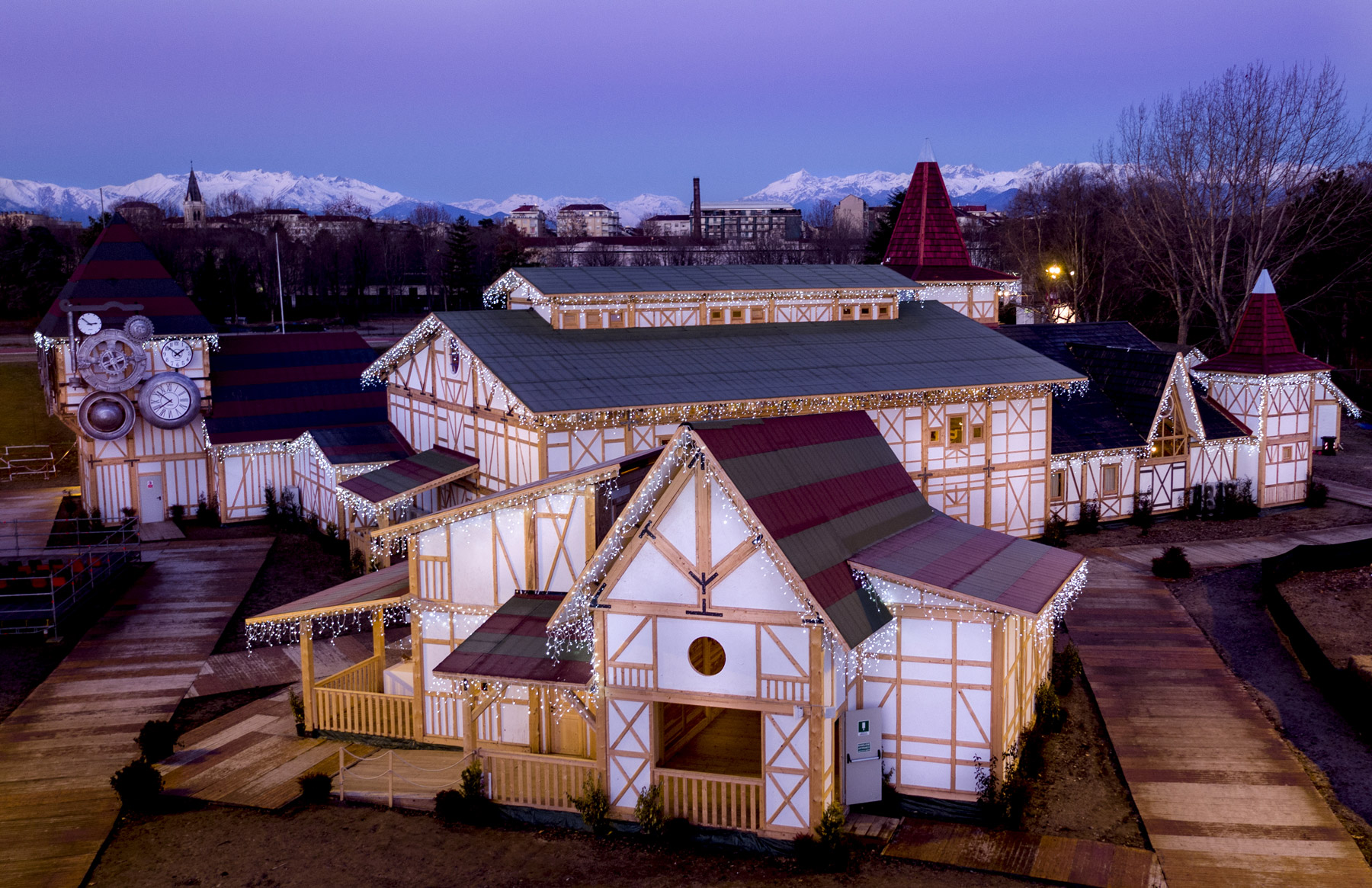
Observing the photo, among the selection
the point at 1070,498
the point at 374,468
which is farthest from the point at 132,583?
the point at 1070,498

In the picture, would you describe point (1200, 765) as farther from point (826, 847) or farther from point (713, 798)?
point (713, 798)

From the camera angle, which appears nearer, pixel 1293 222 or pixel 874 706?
pixel 874 706

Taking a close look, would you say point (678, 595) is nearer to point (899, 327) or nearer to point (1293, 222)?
point (899, 327)

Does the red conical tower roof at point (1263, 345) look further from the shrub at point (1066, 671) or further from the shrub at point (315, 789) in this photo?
the shrub at point (315, 789)

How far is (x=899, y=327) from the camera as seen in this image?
33.7 meters

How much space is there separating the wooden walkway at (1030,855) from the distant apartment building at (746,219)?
519ft

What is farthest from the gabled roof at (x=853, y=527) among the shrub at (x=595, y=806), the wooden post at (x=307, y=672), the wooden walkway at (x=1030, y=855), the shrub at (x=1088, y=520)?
the shrub at (x=1088, y=520)

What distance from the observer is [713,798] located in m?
15.6

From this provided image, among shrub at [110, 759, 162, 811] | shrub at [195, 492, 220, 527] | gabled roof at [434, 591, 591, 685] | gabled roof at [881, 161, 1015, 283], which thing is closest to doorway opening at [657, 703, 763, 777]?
gabled roof at [434, 591, 591, 685]

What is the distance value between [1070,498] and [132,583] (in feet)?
89.0

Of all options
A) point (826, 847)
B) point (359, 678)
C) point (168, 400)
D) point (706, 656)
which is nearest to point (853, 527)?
point (706, 656)

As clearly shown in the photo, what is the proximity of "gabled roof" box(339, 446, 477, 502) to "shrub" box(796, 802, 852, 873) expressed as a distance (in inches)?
575

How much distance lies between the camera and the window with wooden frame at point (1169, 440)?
35125 mm

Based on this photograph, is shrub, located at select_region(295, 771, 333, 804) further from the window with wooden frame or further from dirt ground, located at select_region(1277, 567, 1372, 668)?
the window with wooden frame
